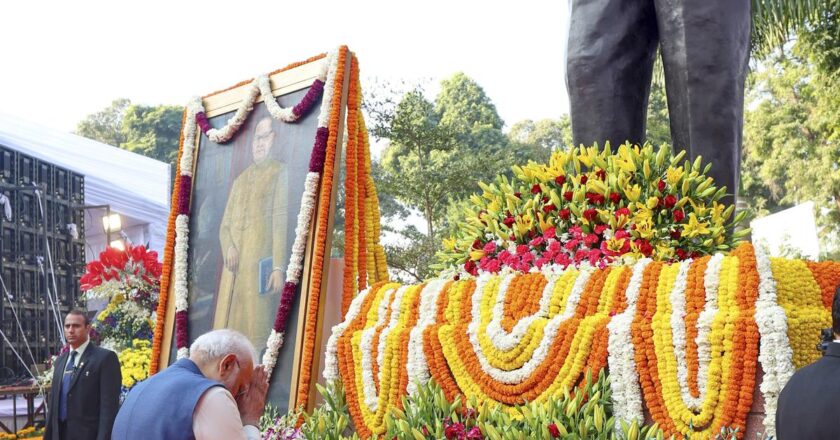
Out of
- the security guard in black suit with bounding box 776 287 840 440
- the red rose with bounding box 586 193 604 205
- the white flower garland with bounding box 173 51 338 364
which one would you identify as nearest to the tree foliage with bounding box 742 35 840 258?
the white flower garland with bounding box 173 51 338 364

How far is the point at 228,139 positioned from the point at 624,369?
13.7ft

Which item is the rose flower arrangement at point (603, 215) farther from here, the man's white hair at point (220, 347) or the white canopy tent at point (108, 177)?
the white canopy tent at point (108, 177)

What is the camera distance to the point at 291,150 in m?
6.57

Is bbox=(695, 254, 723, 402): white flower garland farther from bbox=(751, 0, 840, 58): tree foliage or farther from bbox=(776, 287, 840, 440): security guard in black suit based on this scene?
bbox=(751, 0, 840, 58): tree foliage

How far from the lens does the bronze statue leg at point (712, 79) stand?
4.80m

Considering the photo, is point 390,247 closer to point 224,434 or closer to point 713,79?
point 713,79

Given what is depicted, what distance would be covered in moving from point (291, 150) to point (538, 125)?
32.7 meters

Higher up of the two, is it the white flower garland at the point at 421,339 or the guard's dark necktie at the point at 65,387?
the white flower garland at the point at 421,339

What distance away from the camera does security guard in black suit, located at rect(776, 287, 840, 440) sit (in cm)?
247

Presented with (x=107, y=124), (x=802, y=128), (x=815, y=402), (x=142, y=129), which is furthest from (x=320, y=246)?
(x=107, y=124)

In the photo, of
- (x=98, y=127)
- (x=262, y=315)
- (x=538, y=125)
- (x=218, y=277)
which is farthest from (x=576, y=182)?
(x=98, y=127)

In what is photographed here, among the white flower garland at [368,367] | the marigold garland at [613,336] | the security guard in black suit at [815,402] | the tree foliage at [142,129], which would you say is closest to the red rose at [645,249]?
the marigold garland at [613,336]

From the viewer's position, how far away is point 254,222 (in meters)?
6.72

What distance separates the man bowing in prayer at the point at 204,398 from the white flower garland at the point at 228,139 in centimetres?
278
